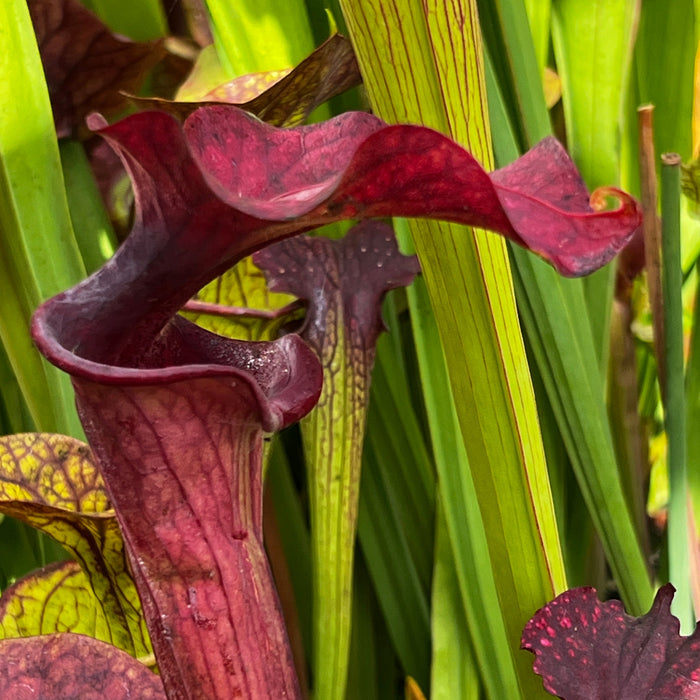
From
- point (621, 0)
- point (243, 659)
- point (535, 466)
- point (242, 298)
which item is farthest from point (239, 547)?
point (621, 0)

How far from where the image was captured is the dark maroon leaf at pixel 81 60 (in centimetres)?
54

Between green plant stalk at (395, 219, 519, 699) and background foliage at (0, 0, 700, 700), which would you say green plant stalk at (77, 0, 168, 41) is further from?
green plant stalk at (395, 219, 519, 699)

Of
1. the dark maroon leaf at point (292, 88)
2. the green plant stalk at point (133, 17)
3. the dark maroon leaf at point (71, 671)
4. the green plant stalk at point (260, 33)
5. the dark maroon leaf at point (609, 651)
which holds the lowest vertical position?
the dark maroon leaf at point (609, 651)

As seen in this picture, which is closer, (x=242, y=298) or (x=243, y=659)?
(x=243, y=659)

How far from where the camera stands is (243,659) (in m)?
0.28

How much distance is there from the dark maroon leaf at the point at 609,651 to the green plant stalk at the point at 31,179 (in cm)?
31

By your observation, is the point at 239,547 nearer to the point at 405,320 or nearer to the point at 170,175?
the point at 170,175

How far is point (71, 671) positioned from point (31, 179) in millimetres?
274

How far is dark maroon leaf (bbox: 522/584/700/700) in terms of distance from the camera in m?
0.37

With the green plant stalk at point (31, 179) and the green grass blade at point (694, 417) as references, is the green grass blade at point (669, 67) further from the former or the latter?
the green plant stalk at point (31, 179)

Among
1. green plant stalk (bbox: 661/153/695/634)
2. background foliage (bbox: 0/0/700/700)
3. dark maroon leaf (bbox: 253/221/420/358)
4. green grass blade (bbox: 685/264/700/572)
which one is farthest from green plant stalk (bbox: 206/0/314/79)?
green grass blade (bbox: 685/264/700/572)

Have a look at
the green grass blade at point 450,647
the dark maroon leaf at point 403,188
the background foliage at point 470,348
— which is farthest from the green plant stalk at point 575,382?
the dark maroon leaf at point 403,188

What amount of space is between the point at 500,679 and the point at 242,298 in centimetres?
32

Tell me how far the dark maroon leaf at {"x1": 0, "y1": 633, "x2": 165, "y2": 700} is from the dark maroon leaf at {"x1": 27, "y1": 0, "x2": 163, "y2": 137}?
0.37 meters
